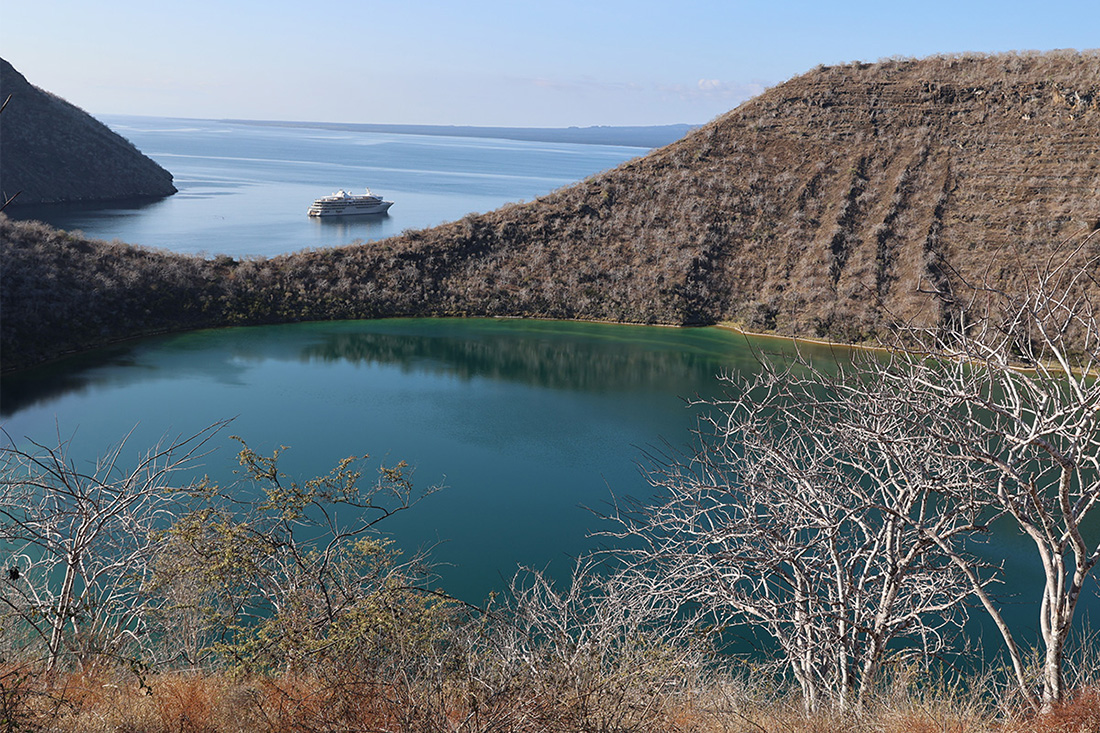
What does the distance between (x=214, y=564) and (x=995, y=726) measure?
6160mm

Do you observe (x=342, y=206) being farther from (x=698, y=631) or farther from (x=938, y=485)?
(x=938, y=485)

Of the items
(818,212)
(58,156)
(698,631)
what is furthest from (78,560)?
(58,156)

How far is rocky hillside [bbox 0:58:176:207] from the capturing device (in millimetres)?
56594

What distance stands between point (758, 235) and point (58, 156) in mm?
54796

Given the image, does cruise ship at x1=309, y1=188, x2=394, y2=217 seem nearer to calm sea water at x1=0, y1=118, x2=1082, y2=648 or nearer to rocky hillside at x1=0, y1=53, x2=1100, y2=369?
rocky hillside at x1=0, y1=53, x2=1100, y2=369

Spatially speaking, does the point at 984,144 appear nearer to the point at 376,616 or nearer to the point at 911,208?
the point at 911,208

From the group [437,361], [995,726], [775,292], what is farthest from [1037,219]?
[995,726]

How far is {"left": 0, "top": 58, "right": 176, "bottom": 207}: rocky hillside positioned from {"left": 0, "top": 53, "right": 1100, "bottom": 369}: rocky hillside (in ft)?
104

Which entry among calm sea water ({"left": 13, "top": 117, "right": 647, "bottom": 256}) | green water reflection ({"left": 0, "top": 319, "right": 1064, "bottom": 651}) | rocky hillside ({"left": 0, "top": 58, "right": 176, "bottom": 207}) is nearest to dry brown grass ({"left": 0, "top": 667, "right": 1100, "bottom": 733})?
green water reflection ({"left": 0, "top": 319, "right": 1064, "bottom": 651})

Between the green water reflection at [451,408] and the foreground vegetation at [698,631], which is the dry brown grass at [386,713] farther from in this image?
the green water reflection at [451,408]

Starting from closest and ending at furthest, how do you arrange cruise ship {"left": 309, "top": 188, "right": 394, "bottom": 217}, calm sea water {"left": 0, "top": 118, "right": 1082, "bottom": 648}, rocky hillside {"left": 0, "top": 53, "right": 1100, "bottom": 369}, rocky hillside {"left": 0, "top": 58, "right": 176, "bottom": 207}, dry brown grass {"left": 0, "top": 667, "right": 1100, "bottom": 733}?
dry brown grass {"left": 0, "top": 667, "right": 1100, "bottom": 733}, calm sea water {"left": 0, "top": 118, "right": 1082, "bottom": 648}, rocky hillside {"left": 0, "top": 53, "right": 1100, "bottom": 369}, rocky hillside {"left": 0, "top": 58, "right": 176, "bottom": 207}, cruise ship {"left": 309, "top": 188, "right": 394, "bottom": 217}

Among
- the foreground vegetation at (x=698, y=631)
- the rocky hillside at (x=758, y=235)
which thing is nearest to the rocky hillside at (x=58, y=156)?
the rocky hillside at (x=758, y=235)

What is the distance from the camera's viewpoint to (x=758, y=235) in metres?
35.6

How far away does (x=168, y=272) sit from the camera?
3117 cm
